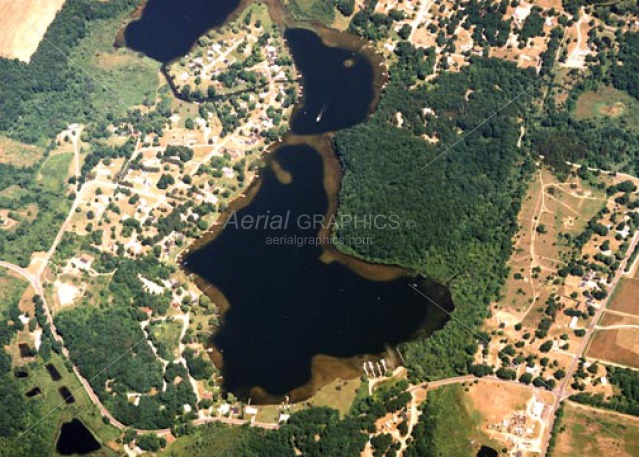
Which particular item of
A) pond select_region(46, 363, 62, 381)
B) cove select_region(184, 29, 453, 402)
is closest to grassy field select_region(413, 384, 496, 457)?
cove select_region(184, 29, 453, 402)

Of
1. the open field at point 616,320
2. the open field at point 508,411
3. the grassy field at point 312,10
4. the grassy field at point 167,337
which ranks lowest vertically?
the grassy field at point 167,337

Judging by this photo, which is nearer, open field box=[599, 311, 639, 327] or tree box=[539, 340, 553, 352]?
tree box=[539, 340, 553, 352]

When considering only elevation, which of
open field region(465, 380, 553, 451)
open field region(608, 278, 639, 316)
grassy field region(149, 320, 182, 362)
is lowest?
grassy field region(149, 320, 182, 362)

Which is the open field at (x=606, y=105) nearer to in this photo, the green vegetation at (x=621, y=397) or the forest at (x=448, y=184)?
the forest at (x=448, y=184)

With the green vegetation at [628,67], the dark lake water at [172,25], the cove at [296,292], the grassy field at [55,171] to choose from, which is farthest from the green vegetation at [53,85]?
the green vegetation at [628,67]

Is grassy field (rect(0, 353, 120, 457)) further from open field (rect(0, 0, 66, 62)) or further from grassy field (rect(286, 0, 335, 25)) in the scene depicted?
grassy field (rect(286, 0, 335, 25))

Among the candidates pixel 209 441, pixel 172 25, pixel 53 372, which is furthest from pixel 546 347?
pixel 172 25

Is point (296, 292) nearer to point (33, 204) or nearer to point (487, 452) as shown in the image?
point (487, 452)
